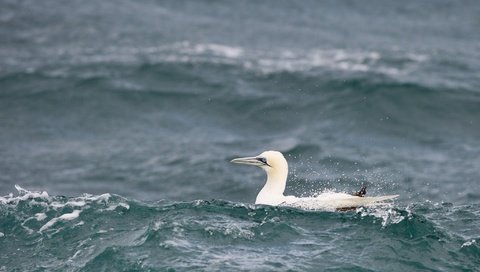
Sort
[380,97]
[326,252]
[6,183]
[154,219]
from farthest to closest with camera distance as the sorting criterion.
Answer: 1. [380,97]
2. [6,183]
3. [154,219]
4. [326,252]

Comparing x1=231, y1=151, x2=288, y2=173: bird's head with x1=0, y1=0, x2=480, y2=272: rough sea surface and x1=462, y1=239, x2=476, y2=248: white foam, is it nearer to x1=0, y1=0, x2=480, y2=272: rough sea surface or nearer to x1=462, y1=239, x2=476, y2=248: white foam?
x1=0, y1=0, x2=480, y2=272: rough sea surface

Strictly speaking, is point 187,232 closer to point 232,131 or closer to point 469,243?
point 469,243

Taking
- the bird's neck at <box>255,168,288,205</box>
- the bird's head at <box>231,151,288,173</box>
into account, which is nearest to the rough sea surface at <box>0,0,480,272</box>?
the bird's neck at <box>255,168,288,205</box>

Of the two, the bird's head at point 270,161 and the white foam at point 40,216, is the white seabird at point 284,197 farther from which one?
the white foam at point 40,216

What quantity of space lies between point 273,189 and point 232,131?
760cm

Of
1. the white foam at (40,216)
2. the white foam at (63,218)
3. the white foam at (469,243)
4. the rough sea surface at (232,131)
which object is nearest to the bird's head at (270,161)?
the rough sea surface at (232,131)

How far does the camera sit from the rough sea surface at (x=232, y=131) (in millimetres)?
13484

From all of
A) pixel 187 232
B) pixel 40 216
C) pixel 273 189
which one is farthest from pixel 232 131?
pixel 187 232

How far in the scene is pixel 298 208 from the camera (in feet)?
48.1

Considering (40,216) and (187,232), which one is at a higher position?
(187,232)

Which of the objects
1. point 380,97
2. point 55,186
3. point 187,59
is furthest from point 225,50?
point 55,186

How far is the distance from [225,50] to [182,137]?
6.51 meters

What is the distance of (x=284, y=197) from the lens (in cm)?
1535

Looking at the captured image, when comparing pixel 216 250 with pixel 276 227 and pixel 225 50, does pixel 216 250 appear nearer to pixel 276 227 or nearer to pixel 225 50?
pixel 276 227
